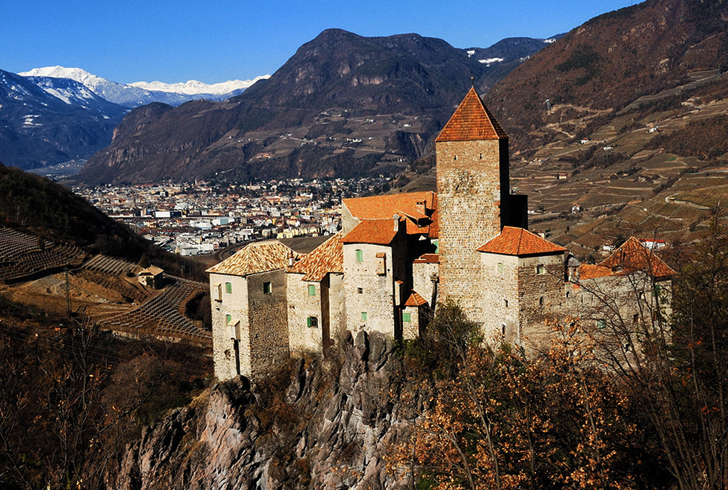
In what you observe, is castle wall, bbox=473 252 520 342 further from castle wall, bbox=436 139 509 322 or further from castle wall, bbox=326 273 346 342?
castle wall, bbox=326 273 346 342

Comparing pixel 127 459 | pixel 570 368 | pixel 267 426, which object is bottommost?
pixel 127 459

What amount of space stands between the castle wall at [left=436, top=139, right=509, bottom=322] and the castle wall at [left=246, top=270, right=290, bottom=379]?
1087cm

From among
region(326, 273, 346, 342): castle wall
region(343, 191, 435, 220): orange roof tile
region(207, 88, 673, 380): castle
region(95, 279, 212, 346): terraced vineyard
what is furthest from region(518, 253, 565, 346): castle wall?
region(95, 279, 212, 346): terraced vineyard

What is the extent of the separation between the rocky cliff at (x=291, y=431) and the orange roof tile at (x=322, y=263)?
14.4 feet

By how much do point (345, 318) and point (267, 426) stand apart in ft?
29.2

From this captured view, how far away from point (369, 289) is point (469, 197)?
25.3ft

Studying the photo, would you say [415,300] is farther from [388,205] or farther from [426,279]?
[388,205]

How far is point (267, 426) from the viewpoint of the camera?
42062 millimetres

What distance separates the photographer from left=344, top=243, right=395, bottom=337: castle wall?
37.9 metres

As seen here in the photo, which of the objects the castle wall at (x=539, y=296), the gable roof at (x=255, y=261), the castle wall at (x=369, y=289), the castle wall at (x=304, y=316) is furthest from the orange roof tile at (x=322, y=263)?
the castle wall at (x=539, y=296)

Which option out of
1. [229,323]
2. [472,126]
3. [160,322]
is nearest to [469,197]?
[472,126]

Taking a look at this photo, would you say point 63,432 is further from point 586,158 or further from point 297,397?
point 586,158

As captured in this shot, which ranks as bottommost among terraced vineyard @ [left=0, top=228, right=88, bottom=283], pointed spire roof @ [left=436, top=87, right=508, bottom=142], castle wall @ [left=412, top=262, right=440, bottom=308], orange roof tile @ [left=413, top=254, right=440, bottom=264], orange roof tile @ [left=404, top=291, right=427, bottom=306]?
terraced vineyard @ [left=0, top=228, right=88, bottom=283]

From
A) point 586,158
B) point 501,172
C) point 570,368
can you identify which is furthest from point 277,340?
point 586,158
